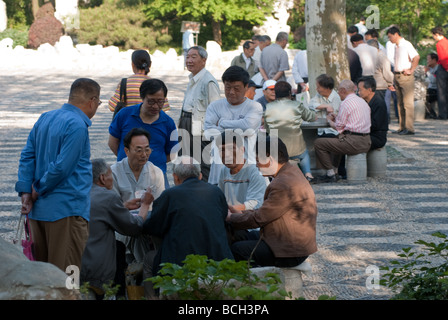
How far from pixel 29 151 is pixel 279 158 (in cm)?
188

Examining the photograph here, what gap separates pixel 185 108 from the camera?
9.10 m

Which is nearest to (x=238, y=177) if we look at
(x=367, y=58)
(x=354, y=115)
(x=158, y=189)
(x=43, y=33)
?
(x=158, y=189)

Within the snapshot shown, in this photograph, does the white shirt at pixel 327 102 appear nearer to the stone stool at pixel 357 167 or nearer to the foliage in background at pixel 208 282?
the stone stool at pixel 357 167

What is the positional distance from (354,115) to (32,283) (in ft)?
24.4

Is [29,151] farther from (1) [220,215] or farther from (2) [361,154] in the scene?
(2) [361,154]

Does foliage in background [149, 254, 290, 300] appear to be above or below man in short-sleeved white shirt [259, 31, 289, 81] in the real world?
below

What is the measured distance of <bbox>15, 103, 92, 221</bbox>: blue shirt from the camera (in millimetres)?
5371

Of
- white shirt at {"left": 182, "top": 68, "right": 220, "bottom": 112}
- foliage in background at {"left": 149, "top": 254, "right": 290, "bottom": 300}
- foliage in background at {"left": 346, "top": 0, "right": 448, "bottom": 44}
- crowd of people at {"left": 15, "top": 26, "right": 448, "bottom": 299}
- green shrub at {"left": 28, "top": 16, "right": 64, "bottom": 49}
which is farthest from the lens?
green shrub at {"left": 28, "top": 16, "right": 64, "bottom": 49}

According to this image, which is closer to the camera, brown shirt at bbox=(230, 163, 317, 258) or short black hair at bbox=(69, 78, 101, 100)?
short black hair at bbox=(69, 78, 101, 100)

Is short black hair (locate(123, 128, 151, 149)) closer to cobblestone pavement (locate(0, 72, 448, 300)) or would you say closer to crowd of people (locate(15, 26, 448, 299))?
crowd of people (locate(15, 26, 448, 299))

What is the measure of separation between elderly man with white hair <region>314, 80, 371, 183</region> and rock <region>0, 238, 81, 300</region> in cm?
717

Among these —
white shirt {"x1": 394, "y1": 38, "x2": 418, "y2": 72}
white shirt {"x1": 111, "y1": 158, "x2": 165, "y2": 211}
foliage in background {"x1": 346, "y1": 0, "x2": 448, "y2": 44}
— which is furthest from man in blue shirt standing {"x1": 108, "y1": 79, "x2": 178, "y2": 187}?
foliage in background {"x1": 346, "y1": 0, "x2": 448, "y2": 44}

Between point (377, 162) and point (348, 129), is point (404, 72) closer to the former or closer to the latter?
point (377, 162)

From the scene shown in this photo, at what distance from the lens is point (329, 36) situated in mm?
12938
